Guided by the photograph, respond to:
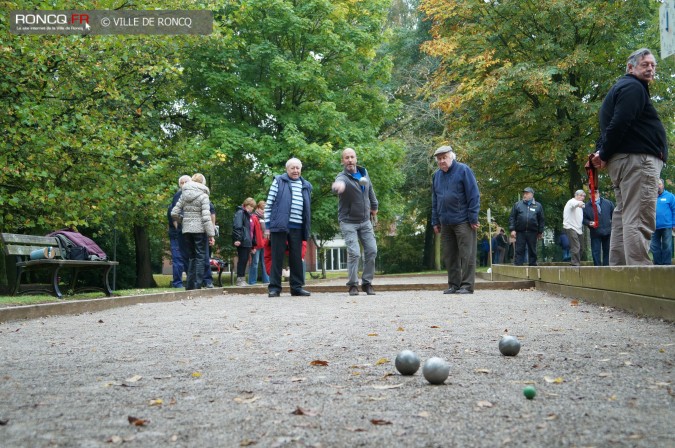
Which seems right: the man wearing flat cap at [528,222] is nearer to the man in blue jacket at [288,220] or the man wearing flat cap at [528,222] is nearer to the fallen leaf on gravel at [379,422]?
the man in blue jacket at [288,220]

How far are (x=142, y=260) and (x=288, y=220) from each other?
16794 mm

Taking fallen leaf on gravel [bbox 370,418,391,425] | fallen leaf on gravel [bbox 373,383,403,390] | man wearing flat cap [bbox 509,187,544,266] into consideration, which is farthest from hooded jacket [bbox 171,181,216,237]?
fallen leaf on gravel [bbox 370,418,391,425]

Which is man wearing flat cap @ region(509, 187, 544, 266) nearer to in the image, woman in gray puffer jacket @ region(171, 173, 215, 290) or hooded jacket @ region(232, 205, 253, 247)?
hooded jacket @ region(232, 205, 253, 247)

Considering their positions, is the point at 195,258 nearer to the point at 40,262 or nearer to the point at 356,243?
the point at 40,262

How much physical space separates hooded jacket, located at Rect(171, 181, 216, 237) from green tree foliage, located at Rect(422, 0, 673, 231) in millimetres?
11682

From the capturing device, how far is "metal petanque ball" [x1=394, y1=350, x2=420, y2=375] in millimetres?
4410

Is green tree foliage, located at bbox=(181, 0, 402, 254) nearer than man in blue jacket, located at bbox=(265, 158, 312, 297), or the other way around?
man in blue jacket, located at bbox=(265, 158, 312, 297)

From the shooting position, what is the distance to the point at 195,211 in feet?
46.3

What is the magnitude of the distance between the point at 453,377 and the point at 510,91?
20454 millimetres

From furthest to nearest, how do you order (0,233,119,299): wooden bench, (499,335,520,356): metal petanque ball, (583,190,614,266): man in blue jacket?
(583,190,614,266): man in blue jacket < (0,233,119,299): wooden bench < (499,335,520,356): metal petanque ball

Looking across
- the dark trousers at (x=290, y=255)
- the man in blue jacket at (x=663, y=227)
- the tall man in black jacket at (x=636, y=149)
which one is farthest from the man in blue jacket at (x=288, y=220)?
the man in blue jacket at (x=663, y=227)

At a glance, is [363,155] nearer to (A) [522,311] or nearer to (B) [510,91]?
(B) [510,91]

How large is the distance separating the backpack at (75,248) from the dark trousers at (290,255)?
310 centimetres

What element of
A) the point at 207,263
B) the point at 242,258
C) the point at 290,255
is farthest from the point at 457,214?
the point at 242,258
